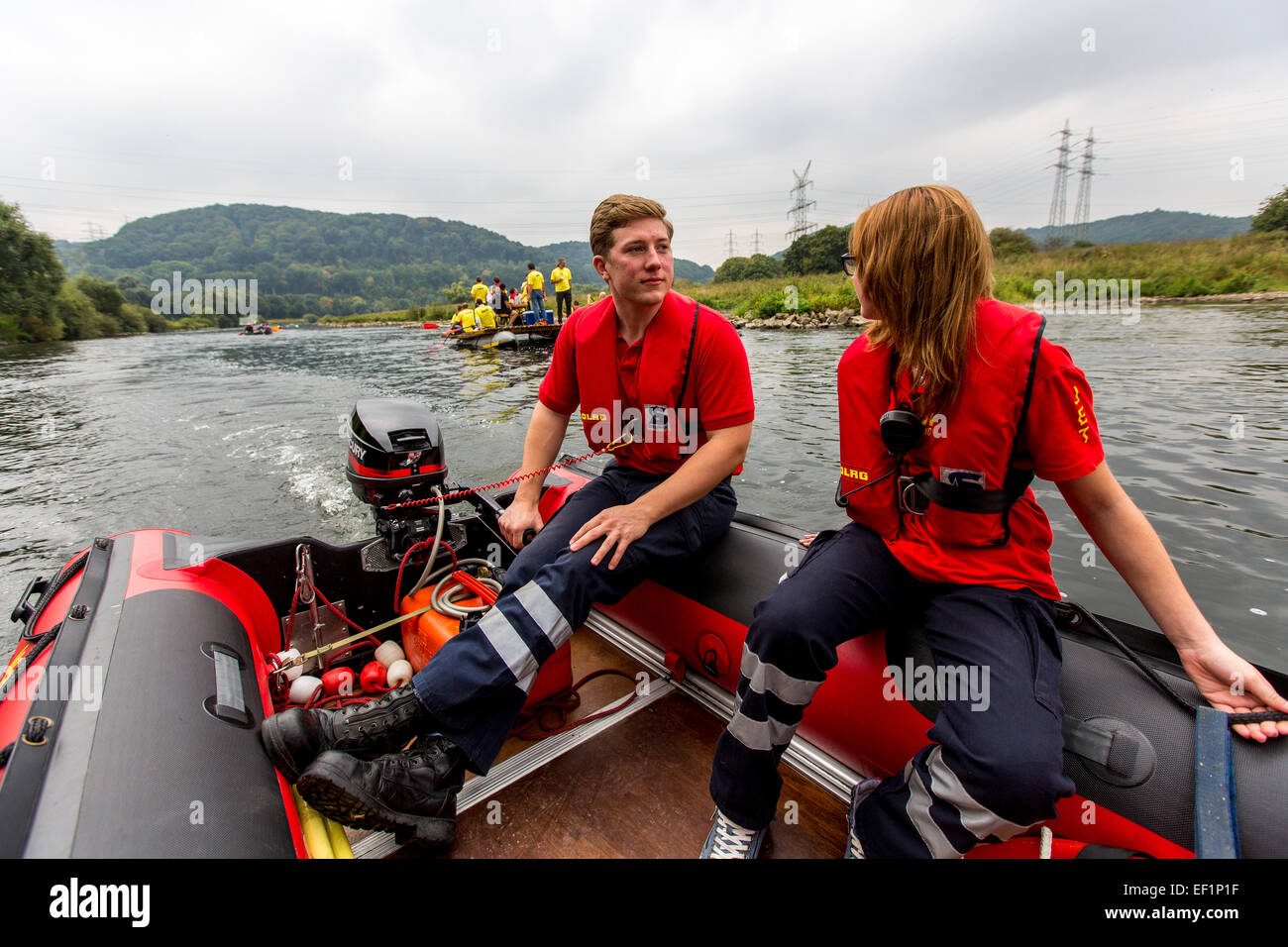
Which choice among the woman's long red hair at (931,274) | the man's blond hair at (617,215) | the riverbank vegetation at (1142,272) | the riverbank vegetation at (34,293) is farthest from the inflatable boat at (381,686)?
the riverbank vegetation at (34,293)

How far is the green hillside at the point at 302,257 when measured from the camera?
85812mm

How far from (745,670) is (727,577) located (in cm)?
53

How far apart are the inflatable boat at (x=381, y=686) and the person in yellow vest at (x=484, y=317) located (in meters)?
18.6

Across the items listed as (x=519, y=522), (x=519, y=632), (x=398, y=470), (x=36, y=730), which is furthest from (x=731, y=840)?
(x=398, y=470)

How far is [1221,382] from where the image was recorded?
786 cm

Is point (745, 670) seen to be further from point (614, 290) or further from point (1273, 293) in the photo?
point (1273, 293)

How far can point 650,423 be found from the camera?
2146mm

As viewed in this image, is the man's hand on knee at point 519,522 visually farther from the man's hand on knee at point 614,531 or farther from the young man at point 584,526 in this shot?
the man's hand on knee at point 614,531

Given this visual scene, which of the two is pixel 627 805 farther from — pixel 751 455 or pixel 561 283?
pixel 561 283

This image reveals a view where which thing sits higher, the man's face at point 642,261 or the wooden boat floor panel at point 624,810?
the man's face at point 642,261

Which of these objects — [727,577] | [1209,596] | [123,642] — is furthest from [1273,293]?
[123,642]

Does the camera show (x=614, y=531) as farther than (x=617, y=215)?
No

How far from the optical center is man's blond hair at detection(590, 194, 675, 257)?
6.54 feet

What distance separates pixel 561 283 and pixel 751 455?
15344 mm
